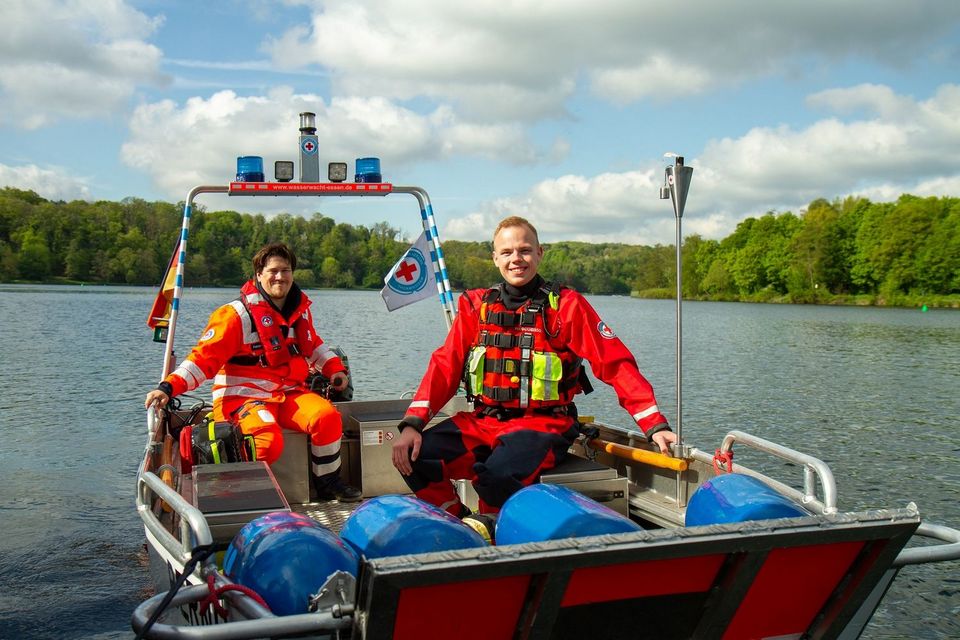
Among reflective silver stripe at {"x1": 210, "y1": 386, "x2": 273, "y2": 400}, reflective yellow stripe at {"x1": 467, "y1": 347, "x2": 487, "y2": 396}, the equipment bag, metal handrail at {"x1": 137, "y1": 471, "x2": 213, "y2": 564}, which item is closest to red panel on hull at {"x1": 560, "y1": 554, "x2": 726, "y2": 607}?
metal handrail at {"x1": 137, "y1": 471, "x2": 213, "y2": 564}

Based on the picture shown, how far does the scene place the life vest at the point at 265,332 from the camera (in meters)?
4.97

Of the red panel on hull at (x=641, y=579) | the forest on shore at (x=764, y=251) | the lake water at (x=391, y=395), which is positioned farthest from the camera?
the forest on shore at (x=764, y=251)

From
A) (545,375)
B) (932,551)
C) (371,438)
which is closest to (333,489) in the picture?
(371,438)

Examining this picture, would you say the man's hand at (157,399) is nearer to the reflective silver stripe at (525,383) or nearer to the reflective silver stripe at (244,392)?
the reflective silver stripe at (244,392)

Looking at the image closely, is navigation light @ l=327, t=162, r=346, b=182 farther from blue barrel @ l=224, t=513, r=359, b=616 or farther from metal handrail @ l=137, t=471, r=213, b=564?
blue barrel @ l=224, t=513, r=359, b=616

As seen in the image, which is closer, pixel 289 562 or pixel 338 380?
pixel 289 562

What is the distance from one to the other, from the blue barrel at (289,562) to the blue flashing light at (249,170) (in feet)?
11.7

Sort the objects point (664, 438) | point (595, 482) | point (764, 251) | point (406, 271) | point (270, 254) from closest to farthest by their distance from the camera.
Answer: point (664, 438), point (595, 482), point (270, 254), point (406, 271), point (764, 251)

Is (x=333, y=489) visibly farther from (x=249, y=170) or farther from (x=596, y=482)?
(x=249, y=170)

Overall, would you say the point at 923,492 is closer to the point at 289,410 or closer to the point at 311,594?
the point at 289,410

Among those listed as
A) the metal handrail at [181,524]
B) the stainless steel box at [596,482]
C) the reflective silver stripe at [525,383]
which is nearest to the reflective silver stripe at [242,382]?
the metal handrail at [181,524]

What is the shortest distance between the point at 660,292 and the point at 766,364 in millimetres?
69032

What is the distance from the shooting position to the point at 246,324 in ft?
16.2

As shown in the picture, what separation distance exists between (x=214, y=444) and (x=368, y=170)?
237 cm
